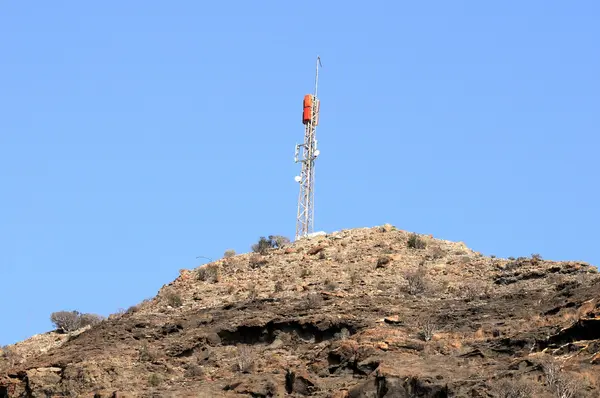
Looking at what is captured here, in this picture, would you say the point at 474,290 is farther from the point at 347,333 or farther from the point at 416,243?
the point at 416,243

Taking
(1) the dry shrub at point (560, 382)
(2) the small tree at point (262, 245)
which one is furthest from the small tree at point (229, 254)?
(1) the dry shrub at point (560, 382)

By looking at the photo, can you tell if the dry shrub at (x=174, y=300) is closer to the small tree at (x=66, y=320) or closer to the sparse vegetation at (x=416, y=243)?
the small tree at (x=66, y=320)

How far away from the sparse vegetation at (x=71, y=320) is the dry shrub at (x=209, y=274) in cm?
426

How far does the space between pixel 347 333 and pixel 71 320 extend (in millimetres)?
15195

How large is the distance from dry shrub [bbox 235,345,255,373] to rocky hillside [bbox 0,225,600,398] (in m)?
0.08

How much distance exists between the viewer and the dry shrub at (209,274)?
53188 millimetres

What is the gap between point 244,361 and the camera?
41.9 m

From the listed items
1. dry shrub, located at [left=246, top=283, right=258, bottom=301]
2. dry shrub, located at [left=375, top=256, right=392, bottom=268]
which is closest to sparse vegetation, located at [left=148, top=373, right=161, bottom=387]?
dry shrub, located at [left=246, top=283, right=258, bottom=301]

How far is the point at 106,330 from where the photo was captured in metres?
47.3

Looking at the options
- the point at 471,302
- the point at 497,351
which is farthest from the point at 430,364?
the point at 471,302

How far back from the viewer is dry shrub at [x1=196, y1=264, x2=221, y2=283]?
2094 inches

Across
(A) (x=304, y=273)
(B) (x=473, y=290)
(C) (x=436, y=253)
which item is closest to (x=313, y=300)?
(A) (x=304, y=273)

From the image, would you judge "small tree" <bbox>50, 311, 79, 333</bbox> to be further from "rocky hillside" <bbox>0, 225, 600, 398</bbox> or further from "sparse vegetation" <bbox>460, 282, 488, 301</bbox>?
"sparse vegetation" <bbox>460, 282, 488, 301</bbox>

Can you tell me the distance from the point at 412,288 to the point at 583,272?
5.61 m
